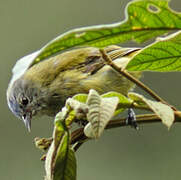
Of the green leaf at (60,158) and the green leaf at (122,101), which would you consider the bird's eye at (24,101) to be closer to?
the green leaf at (60,158)

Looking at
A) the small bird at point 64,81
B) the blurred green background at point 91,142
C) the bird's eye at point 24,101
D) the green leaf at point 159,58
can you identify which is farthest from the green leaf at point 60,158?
the blurred green background at point 91,142

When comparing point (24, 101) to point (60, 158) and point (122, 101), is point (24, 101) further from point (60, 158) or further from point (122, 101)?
point (122, 101)

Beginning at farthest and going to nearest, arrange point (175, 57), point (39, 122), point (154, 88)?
point (39, 122) < point (154, 88) < point (175, 57)

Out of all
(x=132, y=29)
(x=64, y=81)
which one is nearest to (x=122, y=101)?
(x=132, y=29)

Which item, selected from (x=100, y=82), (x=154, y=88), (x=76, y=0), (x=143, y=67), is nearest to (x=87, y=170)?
(x=154, y=88)

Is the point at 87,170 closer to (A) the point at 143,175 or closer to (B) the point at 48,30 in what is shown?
(A) the point at 143,175

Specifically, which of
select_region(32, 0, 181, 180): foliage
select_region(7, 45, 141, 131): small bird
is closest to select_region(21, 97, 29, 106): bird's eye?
select_region(7, 45, 141, 131): small bird

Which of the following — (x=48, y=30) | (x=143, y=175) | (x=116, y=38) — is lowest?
(x=143, y=175)

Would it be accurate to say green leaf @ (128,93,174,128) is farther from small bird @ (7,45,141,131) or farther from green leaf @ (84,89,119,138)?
small bird @ (7,45,141,131)
